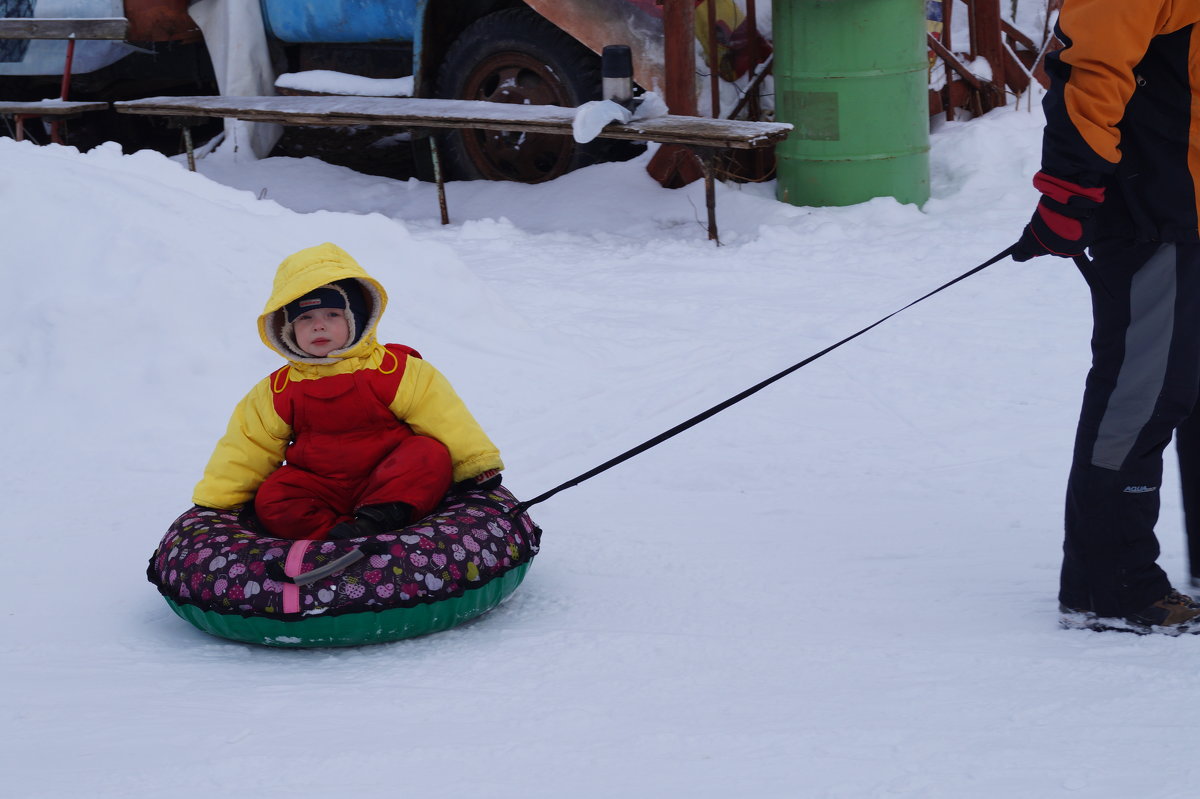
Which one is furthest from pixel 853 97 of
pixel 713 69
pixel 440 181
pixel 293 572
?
pixel 293 572

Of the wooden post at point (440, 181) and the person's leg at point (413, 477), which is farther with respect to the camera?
the wooden post at point (440, 181)

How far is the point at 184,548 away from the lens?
9.98 ft

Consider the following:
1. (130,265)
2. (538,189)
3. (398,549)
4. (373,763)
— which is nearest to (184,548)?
(398,549)

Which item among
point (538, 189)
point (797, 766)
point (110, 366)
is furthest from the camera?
point (538, 189)

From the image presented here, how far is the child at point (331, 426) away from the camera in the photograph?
126 inches

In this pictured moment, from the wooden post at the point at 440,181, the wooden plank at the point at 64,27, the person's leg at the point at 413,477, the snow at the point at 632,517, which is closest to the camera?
the snow at the point at 632,517

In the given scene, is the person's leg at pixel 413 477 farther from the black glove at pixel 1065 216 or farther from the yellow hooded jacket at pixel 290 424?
the black glove at pixel 1065 216

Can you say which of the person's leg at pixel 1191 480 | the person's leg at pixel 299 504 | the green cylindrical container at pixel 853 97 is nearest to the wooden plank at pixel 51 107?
the green cylindrical container at pixel 853 97

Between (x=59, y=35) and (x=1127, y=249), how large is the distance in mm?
7927

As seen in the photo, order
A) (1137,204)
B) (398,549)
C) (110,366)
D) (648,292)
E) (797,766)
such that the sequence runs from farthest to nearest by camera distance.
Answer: (648,292) < (110,366) < (398,549) < (1137,204) < (797,766)

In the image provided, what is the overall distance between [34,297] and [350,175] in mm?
4315

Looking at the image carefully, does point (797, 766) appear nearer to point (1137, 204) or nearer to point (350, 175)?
point (1137, 204)

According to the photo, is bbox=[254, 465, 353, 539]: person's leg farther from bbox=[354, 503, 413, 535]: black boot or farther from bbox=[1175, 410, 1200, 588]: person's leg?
bbox=[1175, 410, 1200, 588]: person's leg

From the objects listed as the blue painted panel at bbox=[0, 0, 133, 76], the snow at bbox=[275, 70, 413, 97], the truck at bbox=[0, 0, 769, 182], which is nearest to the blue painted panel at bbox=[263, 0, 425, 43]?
the truck at bbox=[0, 0, 769, 182]
